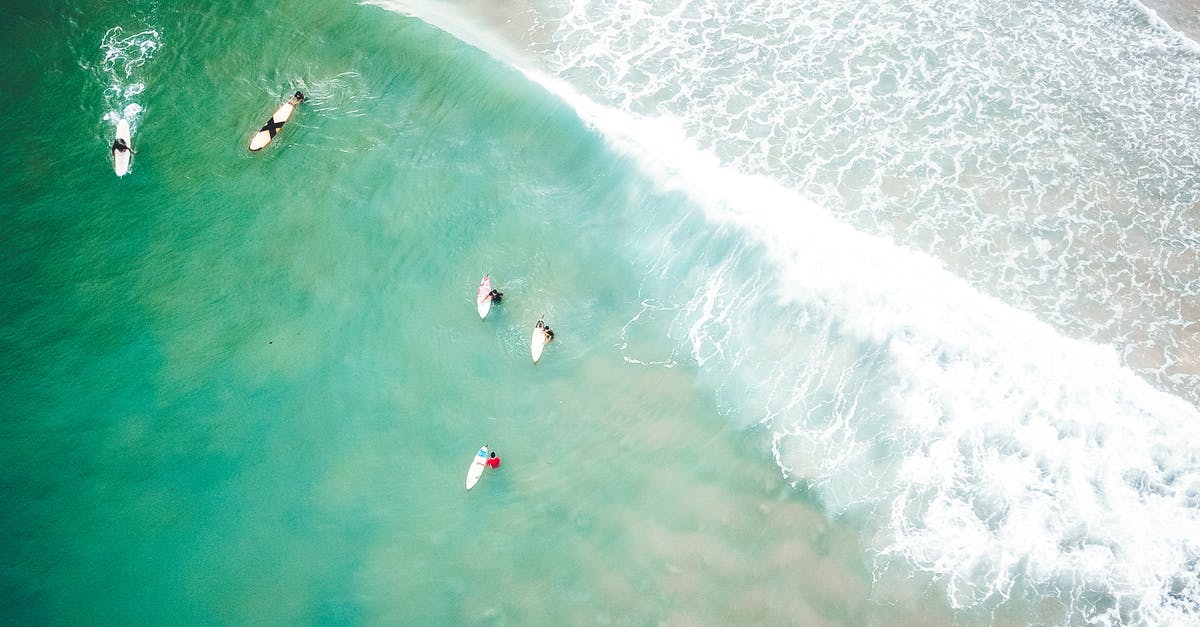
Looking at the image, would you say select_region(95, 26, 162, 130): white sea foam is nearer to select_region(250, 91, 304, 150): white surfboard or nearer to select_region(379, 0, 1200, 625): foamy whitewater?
select_region(250, 91, 304, 150): white surfboard

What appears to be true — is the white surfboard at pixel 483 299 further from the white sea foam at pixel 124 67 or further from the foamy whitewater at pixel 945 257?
the white sea foam at pixel 124 67

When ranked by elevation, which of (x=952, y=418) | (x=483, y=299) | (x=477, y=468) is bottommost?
(x=952, y=418)

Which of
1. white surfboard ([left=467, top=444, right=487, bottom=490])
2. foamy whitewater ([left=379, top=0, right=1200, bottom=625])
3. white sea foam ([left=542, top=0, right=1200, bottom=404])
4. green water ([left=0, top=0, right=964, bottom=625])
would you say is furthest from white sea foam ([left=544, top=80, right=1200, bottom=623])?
white surfboard ([left=467, top=444, right=487, bottom=490])

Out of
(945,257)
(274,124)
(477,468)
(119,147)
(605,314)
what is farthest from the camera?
(274,124)

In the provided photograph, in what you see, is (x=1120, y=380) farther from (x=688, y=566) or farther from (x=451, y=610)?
(x=451, y=610)

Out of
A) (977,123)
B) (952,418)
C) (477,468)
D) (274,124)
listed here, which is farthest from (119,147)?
(977,123)

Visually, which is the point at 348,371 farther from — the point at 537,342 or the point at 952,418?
the point at 952,418
